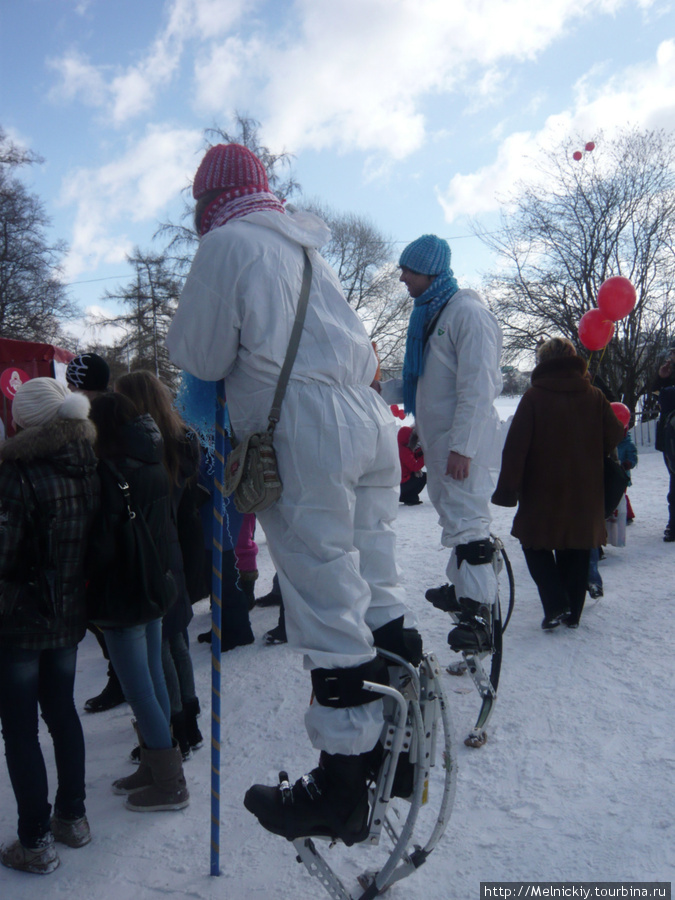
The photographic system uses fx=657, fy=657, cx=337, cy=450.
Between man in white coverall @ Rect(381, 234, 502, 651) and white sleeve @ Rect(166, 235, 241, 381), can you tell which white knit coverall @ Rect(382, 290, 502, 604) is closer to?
man in white coverall @ Rect(381, 234, 502, 651)

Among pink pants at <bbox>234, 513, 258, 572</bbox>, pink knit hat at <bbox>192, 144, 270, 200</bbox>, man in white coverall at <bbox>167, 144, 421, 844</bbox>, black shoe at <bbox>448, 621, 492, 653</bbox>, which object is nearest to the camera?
man in white coverall at <bbox>167, 144, 421, 844</bbox>

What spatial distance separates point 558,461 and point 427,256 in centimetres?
163

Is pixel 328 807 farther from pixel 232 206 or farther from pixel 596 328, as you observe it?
pixel 596 328

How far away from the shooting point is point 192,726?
3014 millimetres

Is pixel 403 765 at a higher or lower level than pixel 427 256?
lower

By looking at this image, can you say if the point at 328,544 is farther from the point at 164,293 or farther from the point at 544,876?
the point at 164,293

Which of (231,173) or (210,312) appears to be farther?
(231,173)

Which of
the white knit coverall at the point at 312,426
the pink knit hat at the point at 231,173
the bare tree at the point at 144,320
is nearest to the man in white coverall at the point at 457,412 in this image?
the white knit coverall at the point at 312,426

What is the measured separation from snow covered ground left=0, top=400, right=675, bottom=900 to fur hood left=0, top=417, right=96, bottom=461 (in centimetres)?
137

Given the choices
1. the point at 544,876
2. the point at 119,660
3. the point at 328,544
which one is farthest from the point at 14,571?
the point at 544,876

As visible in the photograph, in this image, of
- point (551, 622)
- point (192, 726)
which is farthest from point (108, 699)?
point (551, 622)

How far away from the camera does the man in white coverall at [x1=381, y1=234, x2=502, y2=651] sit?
3.01m

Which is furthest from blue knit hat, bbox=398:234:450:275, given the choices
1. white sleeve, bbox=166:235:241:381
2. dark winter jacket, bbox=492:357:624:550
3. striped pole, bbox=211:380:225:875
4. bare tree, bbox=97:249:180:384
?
bare tree, bbox=97:249:180:384

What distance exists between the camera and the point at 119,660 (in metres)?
2.47
